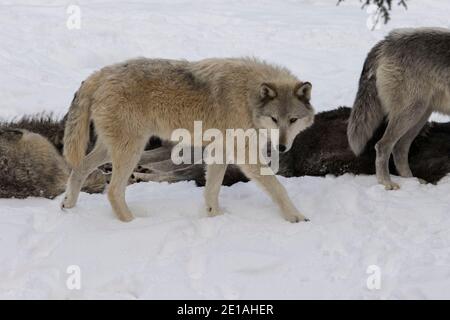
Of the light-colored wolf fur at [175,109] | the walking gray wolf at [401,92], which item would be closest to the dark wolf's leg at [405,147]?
the walking gray wolf at [401,92]

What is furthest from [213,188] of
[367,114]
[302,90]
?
[367,114]

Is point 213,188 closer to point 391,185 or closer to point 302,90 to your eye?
point 302,90

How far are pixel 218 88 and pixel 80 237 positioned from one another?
1.80 meters

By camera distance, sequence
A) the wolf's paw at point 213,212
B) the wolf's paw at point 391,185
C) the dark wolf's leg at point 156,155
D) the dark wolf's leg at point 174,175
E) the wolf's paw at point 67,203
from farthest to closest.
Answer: the dark wolf's leg at point 156,155
the dark wolf's leg at point 174,175
the wolf's paw at point 391,185
the wolf's paw at point 67,203
the wolf's paw at point 213,212

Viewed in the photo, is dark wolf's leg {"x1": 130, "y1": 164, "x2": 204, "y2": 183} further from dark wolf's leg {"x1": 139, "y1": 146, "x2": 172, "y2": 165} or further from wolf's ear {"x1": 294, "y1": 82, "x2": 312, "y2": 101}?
wolf's ear {"x1": 294, "y1": 82, "x2": 312, "y2": 101}

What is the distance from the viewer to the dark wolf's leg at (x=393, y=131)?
6898 mm

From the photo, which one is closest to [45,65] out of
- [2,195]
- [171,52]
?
[171,52]

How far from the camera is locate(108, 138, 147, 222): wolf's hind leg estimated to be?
19.5 feet

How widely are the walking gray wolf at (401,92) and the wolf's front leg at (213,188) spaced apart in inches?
67.2

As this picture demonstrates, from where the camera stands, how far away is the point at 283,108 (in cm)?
604

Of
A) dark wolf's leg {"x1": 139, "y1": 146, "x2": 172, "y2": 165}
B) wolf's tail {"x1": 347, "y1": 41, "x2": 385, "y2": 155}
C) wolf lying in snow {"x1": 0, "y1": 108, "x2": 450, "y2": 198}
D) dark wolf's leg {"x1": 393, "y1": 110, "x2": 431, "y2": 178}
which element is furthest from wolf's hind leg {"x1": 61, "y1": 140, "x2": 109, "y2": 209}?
dark wolf's leg {"x1": 393, "y1": 110, "x2": 431, "y2": 178}

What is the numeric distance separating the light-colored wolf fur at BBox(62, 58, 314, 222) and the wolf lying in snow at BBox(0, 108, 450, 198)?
3.85 feet

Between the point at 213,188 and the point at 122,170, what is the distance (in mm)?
848

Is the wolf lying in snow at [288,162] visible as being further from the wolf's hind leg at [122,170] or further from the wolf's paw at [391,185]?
the wolf's hind leg at [122,170]
